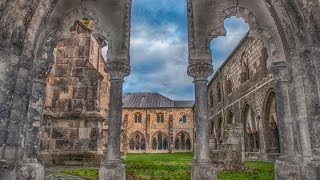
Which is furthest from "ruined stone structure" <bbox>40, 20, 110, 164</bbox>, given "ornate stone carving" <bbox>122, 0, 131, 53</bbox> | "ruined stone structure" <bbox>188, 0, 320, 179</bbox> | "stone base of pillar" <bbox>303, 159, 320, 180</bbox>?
"stone base of pillar" <bbox>303, 159, 320, 180</bbox>

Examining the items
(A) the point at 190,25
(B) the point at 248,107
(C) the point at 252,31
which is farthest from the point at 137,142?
(C) the point at 252,31

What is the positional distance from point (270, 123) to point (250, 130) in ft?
11.5

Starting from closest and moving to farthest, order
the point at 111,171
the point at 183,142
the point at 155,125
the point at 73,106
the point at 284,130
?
the point at 284,130 < the point at 111,171 < the point at 73,106 < the point at 183,142 < the point at 155,125

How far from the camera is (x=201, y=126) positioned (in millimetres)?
5047

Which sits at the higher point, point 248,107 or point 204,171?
point 248,107

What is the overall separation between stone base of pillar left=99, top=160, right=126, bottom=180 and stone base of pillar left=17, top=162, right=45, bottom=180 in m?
1.01

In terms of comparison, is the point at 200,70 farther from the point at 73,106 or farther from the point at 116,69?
the point at 73,106

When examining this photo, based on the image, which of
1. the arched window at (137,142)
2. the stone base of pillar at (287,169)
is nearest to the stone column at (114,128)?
the stone base of pillar at (287,169)

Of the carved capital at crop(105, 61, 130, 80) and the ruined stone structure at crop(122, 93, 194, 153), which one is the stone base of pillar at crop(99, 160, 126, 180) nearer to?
the carved capital at crop(105, 61, 130, 80)

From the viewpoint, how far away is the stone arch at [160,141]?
45219mm

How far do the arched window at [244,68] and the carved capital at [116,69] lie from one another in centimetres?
1638

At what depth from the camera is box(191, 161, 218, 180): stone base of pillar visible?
15.3ft

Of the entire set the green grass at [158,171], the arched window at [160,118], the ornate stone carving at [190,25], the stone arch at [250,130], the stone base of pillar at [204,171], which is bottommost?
the green grass at [158,171]

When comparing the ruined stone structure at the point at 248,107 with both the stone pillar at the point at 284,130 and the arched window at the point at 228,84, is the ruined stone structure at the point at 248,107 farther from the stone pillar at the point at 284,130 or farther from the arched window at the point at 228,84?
the stone pillar at the point at 284,130
